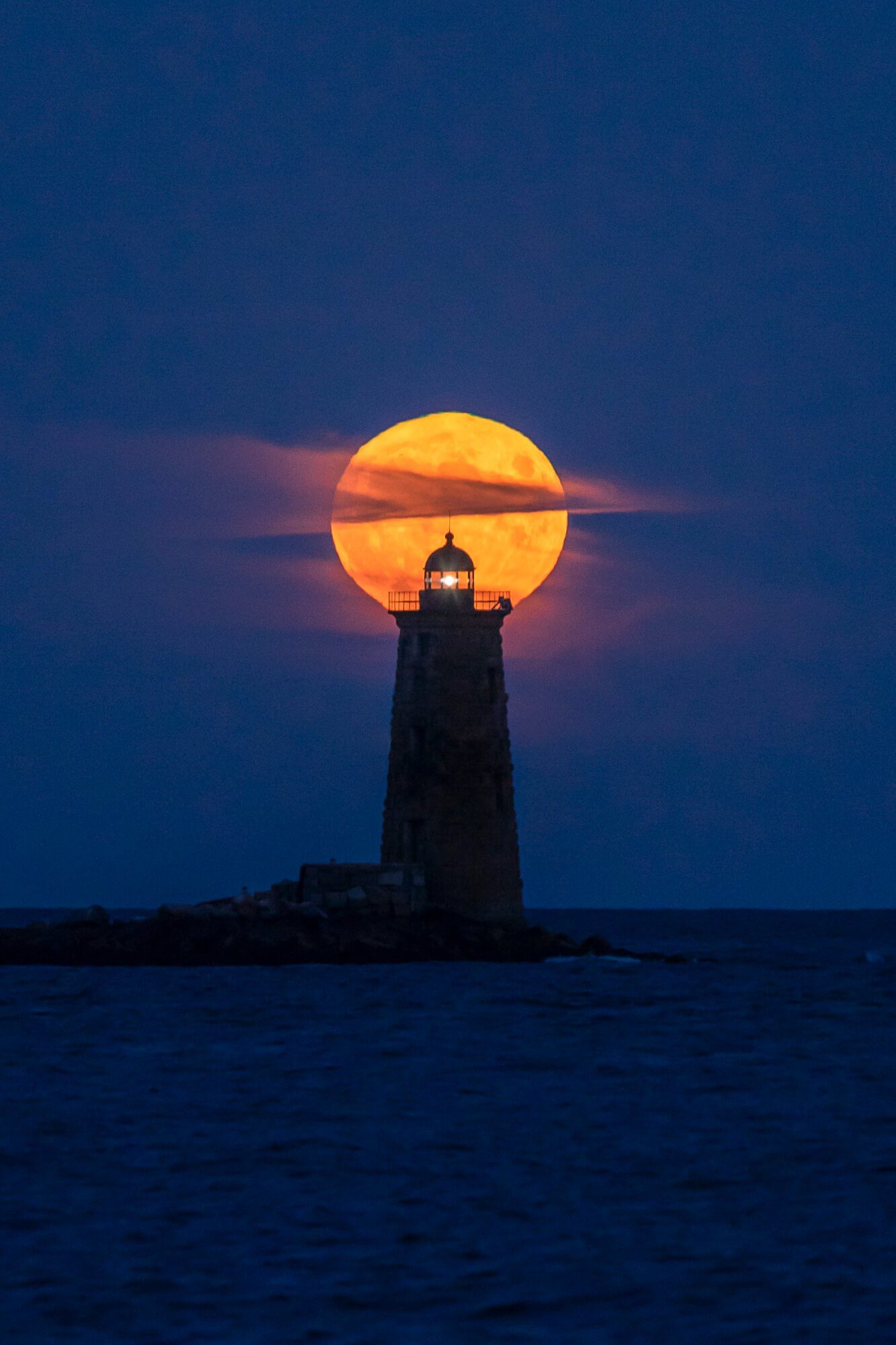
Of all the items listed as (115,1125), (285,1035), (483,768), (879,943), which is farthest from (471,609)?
(879,943)

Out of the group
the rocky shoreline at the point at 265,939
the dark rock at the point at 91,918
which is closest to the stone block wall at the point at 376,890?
the rocky shoreline at the point at 265,939

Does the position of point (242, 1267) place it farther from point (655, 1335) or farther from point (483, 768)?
point (483, 768)

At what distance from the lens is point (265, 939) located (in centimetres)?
5691

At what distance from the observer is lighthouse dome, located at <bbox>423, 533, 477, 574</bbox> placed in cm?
5831

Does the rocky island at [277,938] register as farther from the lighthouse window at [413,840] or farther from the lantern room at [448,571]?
the lantern room at [448,571]

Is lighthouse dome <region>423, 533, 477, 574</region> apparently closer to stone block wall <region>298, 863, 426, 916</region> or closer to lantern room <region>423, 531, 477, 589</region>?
lantern room <region>423, 531, 477, 589</region>

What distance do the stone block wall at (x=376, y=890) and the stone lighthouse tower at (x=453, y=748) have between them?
2.12ft

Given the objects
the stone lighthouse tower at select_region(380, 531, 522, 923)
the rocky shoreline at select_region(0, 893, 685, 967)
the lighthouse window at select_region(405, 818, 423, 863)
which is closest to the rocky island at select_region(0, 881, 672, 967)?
the rocky shoreline at select_region(0, 893, 685, 967)

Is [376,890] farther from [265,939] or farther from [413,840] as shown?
[265,939]

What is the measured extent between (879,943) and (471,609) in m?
63.2

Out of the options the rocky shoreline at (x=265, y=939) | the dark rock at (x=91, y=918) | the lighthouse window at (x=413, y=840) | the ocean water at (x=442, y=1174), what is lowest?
the ocean water at (x=442, y=1174)

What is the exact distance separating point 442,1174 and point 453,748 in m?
32.4

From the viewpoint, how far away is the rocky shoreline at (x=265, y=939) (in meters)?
56.8

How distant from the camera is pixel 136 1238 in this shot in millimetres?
20469
